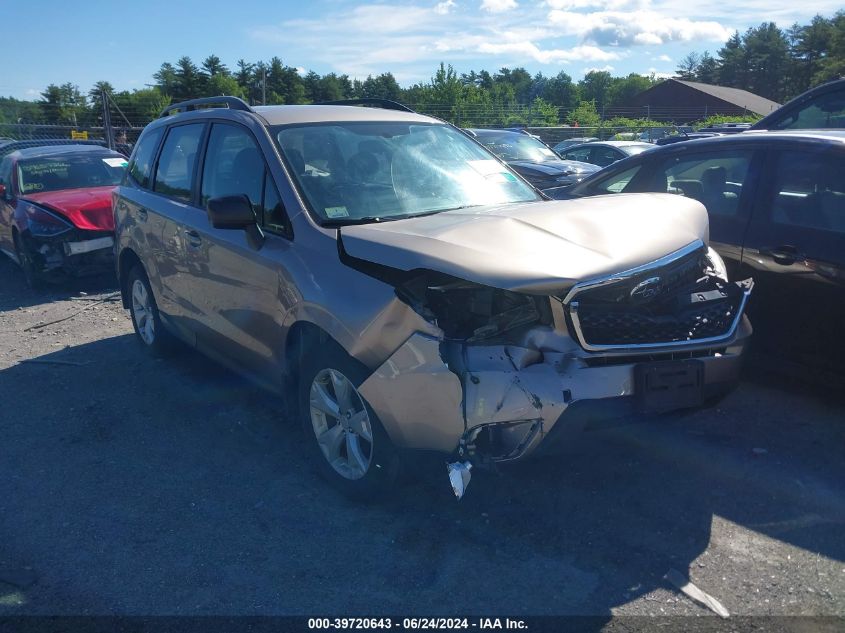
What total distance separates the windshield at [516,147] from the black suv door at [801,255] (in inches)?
342

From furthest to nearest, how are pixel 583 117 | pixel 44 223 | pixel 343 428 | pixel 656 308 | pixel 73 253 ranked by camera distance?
1. pixel 583 117
2. pixel 44 223
3. pixel 73 253
4. pixel 343 428
5. pixel 656 308

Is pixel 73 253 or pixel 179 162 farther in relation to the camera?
pixel 73 253

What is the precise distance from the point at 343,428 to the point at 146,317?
3241 mm

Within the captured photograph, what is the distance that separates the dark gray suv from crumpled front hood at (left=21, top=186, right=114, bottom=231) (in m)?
4.86

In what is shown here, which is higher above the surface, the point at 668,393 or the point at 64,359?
the point at 668,393

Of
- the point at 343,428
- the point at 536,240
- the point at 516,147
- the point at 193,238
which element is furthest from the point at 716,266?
the point at 516,147

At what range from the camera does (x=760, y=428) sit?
4.52 meters

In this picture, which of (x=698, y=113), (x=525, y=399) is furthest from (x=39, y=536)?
(x=698, y=113)

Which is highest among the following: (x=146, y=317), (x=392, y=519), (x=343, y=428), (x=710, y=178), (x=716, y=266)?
(x=710, y=178)

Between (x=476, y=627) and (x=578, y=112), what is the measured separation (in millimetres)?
35564

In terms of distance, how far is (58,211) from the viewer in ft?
30.5

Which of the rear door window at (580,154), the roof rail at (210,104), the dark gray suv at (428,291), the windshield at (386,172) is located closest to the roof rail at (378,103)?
the dark gray suv at (428,291)

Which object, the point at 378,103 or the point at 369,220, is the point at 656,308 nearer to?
the point at 369,220

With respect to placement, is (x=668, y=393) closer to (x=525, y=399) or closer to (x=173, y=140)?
(x=525, y=399)
